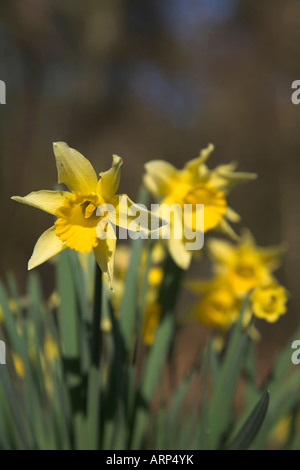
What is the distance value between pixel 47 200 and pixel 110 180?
85mm

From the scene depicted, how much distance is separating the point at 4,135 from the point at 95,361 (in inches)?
85.2

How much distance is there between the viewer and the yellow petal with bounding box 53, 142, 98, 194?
1.57 ft

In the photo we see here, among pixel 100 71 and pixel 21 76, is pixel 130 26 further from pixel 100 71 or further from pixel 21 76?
pixel 21 76

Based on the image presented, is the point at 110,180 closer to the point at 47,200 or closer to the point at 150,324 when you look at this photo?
the point at 47,200

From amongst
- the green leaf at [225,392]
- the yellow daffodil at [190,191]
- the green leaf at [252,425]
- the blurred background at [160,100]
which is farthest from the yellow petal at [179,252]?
the blurred background at [160,100]

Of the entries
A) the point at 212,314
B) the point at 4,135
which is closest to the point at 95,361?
the point at 212,314

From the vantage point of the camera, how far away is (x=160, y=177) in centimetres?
68

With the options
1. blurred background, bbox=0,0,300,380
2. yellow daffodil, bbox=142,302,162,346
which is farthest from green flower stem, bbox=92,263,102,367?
blurred background, bbox=0,0,300,380

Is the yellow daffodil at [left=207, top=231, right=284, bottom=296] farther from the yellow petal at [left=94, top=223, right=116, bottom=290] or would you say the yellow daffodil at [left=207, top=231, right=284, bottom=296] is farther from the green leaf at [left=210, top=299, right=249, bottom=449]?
the yellow petal at [left=94, top=223, right=116, bottom=290]

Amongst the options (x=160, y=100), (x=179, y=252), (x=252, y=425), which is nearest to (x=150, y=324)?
(x=179, y=252)

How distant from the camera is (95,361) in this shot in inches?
20.8

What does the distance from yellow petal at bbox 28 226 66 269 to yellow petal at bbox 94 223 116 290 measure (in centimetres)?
4

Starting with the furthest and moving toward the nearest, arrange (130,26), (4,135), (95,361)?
(130,26) < (4,135) < (95,361)
